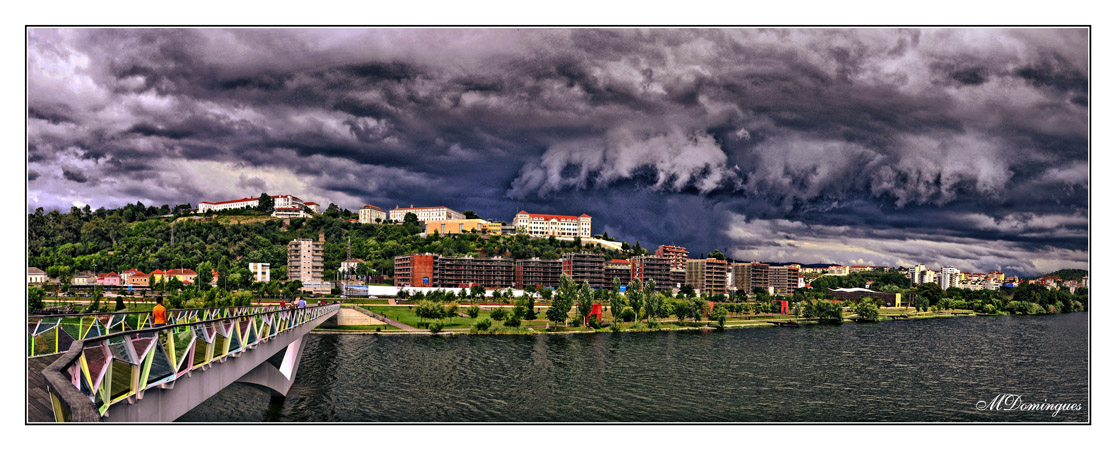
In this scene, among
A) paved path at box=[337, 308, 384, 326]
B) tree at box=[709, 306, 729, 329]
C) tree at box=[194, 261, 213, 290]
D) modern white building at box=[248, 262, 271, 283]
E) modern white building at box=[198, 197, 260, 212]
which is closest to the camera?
paved path at box=[337, 308, 384, 326]

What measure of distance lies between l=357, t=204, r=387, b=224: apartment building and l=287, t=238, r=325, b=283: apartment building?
55.1 ft

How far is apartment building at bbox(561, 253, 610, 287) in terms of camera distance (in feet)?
190

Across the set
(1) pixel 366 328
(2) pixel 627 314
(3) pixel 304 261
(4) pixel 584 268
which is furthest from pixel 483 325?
(3) pixel 304 261

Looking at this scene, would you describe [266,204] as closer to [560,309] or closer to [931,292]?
[560,309]

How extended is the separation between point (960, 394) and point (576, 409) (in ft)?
36.9

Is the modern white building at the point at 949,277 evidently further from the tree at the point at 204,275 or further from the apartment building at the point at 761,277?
the tree at the point at 204,275

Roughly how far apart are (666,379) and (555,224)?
5772 cm

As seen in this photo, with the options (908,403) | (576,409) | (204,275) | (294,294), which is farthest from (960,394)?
(204,275)

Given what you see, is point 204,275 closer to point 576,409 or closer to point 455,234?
point 455,234

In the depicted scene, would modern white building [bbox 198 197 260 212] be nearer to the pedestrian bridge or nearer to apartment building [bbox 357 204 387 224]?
apartment building [bbox 357 204 387 224]

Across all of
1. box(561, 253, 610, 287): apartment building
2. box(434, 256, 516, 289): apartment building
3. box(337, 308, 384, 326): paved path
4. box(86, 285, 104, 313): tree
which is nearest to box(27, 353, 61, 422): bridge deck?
box(337, 308, 384, 326): paved path

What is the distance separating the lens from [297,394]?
57.6 ft

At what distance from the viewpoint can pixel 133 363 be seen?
16.5 feet

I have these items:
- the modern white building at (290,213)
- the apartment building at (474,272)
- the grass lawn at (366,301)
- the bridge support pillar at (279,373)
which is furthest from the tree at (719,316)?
the modern white building at (290,213)
